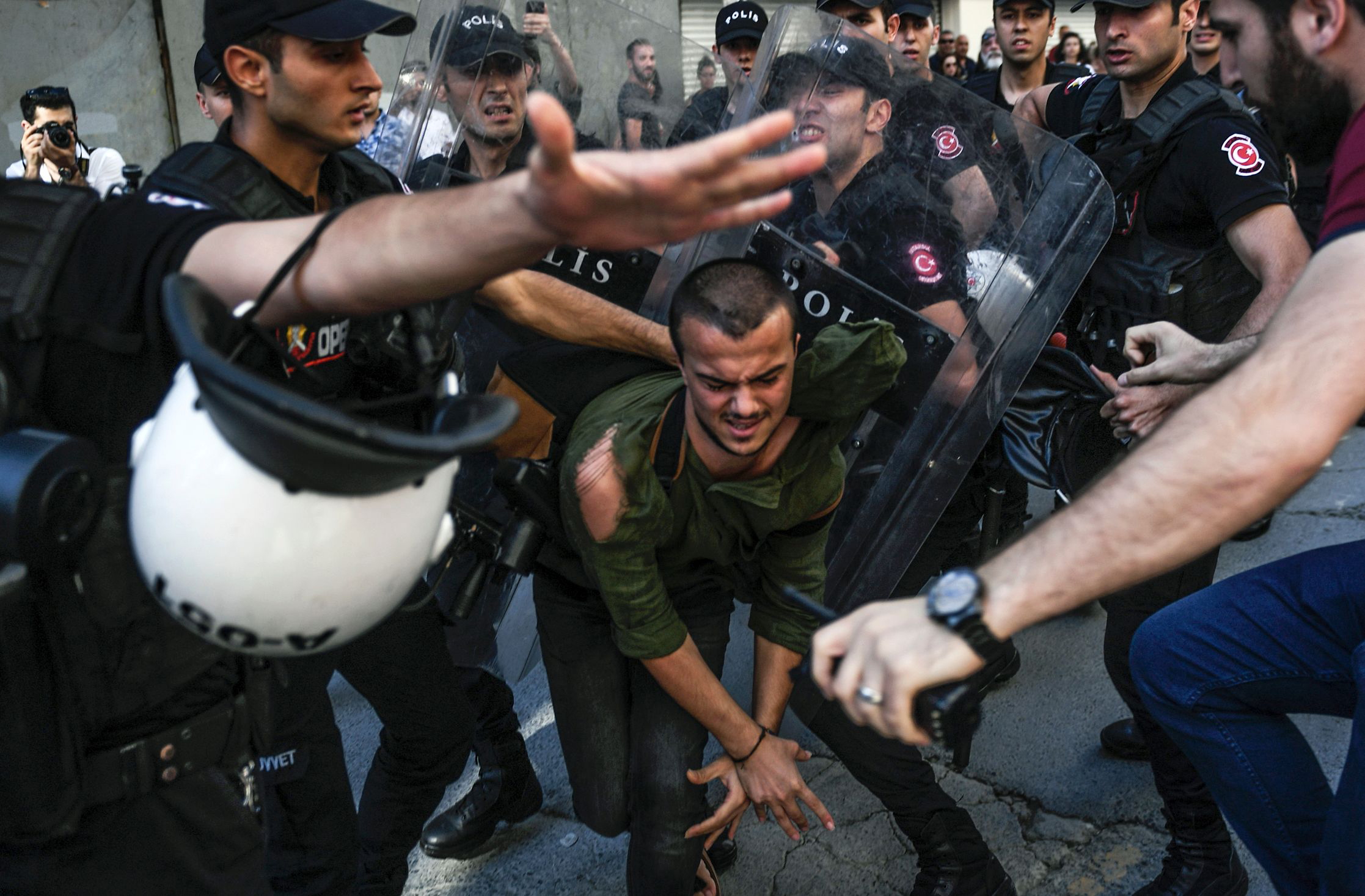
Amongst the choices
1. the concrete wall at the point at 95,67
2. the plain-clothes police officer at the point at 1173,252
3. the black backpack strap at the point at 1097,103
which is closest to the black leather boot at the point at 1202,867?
the plain-clothes police officer at the point at 1173,252

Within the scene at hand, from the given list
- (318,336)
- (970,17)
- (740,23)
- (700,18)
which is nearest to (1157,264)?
(318,336)

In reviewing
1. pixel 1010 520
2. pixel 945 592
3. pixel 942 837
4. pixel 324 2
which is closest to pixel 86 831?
pixel 945 592

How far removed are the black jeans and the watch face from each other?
1.11 metres

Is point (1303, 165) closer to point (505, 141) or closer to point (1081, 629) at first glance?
point (505, 141)

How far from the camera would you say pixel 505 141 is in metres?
2.79

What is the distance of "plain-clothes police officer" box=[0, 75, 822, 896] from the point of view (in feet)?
3.94

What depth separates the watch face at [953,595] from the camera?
133 centimetres

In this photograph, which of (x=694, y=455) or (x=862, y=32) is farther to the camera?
(x=862, y=32)

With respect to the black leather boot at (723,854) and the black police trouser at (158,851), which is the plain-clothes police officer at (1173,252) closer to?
the black leather boot at (723,854)

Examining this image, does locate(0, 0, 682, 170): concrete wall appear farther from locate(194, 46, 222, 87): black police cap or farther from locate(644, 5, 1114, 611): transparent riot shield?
locate(644, 5, 1114, 611): transparent riot shield

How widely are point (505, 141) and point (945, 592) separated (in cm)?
185

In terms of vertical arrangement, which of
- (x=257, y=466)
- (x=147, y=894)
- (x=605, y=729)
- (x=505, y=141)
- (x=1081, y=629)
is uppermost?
(x=257, y=466)

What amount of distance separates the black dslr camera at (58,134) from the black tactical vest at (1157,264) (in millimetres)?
4323

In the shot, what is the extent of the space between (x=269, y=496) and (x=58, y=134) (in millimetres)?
4618
